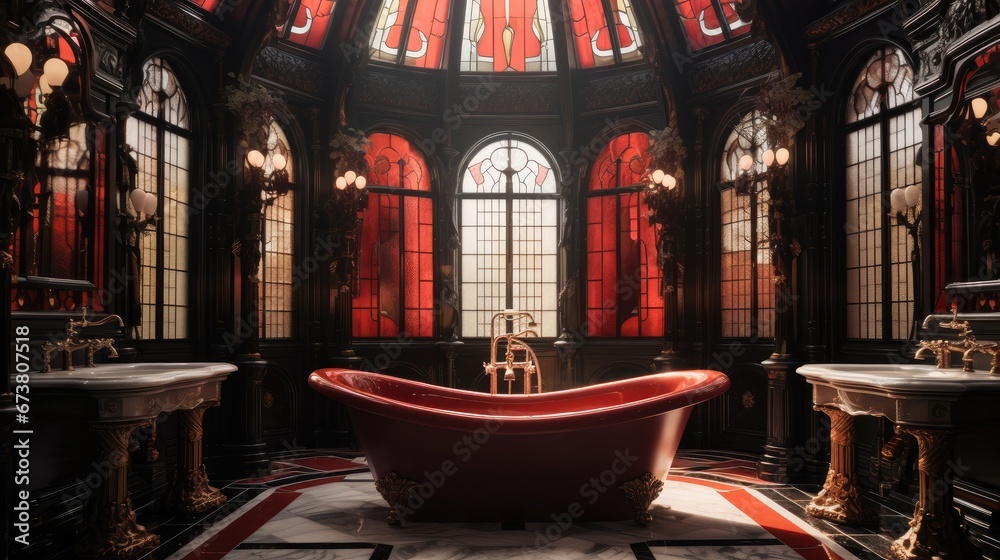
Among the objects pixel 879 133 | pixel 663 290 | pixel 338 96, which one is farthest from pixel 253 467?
pixel 879 133

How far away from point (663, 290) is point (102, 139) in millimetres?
4335

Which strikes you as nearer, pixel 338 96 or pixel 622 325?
pixel 338 96

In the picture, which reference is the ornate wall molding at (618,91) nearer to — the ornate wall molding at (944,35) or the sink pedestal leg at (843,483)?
the ornate wall molding at (944,35)

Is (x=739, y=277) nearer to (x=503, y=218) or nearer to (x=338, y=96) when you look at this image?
(x=503, y=218)

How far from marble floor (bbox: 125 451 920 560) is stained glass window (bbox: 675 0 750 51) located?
12.1 feet

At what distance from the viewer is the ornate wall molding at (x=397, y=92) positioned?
6969 mm

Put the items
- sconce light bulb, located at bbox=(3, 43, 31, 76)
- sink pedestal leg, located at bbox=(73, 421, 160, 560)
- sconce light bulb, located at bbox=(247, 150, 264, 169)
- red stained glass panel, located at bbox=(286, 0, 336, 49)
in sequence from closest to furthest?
sconce light bulb, located at bbox=(3, 43, 31, 76)
sink pedestal leg, located at bbox=(73, 421, 160, 560)
sconce light bulb, located at bbox=(247, 150, 264, 169)
red stained glass panel, located at bbox=(286, 0, 336, 49)

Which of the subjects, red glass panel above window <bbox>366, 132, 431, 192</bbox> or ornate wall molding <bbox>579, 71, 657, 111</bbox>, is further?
red glass panel above window <bbox>366, 132, 431, 192</bbox>

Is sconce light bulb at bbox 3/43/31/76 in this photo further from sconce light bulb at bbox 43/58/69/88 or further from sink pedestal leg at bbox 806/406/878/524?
sink pedestal leg at bbox 806/406/878/524

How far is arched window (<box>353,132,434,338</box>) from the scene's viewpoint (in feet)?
23.0

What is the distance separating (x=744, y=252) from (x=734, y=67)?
1508 millimetres

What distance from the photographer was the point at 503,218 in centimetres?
739

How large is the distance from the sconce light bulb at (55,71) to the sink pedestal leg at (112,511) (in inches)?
59.2

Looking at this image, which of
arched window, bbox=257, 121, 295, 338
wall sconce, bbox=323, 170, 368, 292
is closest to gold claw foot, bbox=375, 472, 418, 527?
arched window, bbox=257, 121, 295, 338
